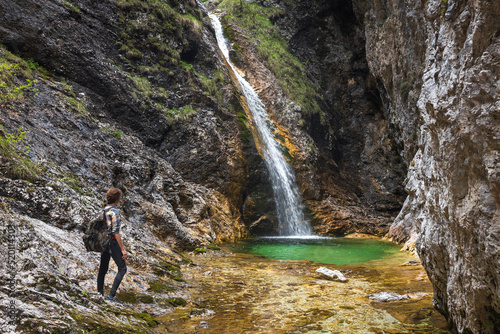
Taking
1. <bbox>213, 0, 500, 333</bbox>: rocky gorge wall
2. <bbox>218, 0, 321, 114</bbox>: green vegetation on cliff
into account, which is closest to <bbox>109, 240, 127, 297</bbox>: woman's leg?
<bbox>213, 0, 500, 333</bbox>: rocky gorge wall

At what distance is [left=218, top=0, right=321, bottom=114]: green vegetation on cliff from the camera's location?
Answer: 2528cm

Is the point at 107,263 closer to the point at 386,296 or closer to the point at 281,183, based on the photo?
the point at 386,296

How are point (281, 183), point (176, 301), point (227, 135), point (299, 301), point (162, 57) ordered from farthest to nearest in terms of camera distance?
1. point (281, 183)
2. point (227, 135)
3. point (162, 57)
4. point (299, 301)
5. point (176, 301)

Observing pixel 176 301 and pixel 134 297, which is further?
pixel 176 301

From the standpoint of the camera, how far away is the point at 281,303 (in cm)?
560

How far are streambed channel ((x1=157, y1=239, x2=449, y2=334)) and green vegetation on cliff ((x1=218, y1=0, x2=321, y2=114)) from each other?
17893mm

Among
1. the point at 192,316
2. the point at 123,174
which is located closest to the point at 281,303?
the point at 192,316

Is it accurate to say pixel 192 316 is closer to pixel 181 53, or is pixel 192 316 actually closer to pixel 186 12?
pixel 181 53

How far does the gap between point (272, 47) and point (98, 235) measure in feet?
85.1

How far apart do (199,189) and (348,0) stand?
22353 millimetres

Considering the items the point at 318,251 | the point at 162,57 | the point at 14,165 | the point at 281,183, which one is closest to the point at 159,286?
the point at 14,165

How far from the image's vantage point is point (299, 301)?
18.7 feet

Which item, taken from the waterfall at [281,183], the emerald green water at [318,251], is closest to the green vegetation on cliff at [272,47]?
the waterfall at [281,183]

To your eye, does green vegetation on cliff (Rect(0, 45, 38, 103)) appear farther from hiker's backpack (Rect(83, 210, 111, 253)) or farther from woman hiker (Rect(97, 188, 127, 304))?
woman hiker (Rect(97, 188, 127, 304))
